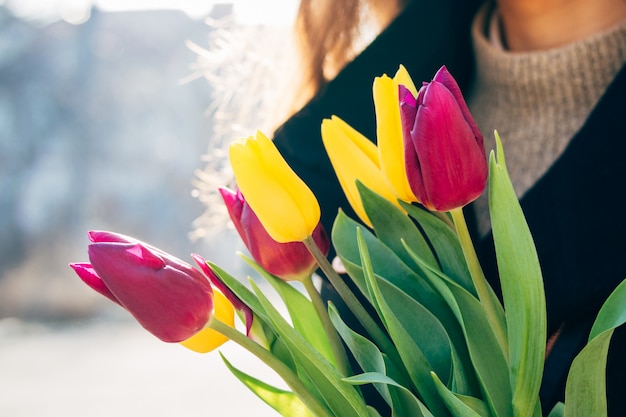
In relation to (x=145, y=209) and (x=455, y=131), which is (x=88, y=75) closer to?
(x=145, y=209)

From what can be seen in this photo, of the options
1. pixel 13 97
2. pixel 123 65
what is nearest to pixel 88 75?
pixel 123 65

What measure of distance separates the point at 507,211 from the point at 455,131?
37mm

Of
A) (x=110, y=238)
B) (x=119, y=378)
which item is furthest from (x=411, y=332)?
(x=119, y=378)

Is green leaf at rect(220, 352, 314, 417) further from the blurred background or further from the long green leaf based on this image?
the blurred background

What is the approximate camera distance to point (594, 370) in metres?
0.26

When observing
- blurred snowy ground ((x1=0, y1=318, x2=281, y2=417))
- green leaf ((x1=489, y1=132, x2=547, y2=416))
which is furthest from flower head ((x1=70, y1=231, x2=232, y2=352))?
blurred snowy ground ((x1=0, y1=318, x2=281, y2=417))

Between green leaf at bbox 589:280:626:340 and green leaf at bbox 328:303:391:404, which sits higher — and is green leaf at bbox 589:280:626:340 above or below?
below

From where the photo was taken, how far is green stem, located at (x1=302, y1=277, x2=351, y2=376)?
0.30 metres

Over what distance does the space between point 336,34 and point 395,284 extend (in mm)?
458

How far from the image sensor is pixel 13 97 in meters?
4.54

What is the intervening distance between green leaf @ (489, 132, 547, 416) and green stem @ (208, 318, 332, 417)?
0.07 m

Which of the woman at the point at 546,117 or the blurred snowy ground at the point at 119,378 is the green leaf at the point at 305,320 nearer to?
the woman at the point at 546,117

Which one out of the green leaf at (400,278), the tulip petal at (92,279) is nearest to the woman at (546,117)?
the green leaf at (400,278)

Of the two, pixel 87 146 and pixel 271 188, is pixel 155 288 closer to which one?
pixel 271 188
